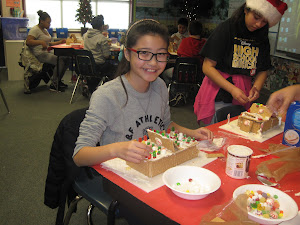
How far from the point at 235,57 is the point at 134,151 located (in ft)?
3.99

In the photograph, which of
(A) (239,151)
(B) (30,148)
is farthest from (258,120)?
(B) (30,148)

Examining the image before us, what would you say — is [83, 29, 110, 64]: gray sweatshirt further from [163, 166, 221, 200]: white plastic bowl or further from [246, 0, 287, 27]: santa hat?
[163, 166, 221, 200]: white plastic bowl

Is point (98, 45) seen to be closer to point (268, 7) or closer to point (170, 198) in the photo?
point (268, 7)

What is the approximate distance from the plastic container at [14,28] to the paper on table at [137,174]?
5913mm

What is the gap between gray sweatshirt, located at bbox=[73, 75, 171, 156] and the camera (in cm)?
122

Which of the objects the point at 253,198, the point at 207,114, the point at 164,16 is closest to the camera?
the point at 253,198

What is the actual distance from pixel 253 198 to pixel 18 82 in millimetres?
5713

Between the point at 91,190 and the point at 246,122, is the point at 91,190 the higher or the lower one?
the lower one

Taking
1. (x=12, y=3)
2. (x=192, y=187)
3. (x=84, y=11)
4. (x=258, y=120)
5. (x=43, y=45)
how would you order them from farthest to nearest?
(x=84, y=11), (x=12, y=3), (x=43, y=45), (x=258, y=120), (x=192, y=187)

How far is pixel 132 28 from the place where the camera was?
1.39 meters

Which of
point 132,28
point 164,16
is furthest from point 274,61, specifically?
point 132,28

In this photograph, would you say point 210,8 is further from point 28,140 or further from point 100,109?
point 100,109

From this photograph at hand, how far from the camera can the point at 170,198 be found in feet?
3.07

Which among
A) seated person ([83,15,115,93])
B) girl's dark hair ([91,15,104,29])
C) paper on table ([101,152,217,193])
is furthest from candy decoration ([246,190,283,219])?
girl's dark hair ([91,15,104,29])
